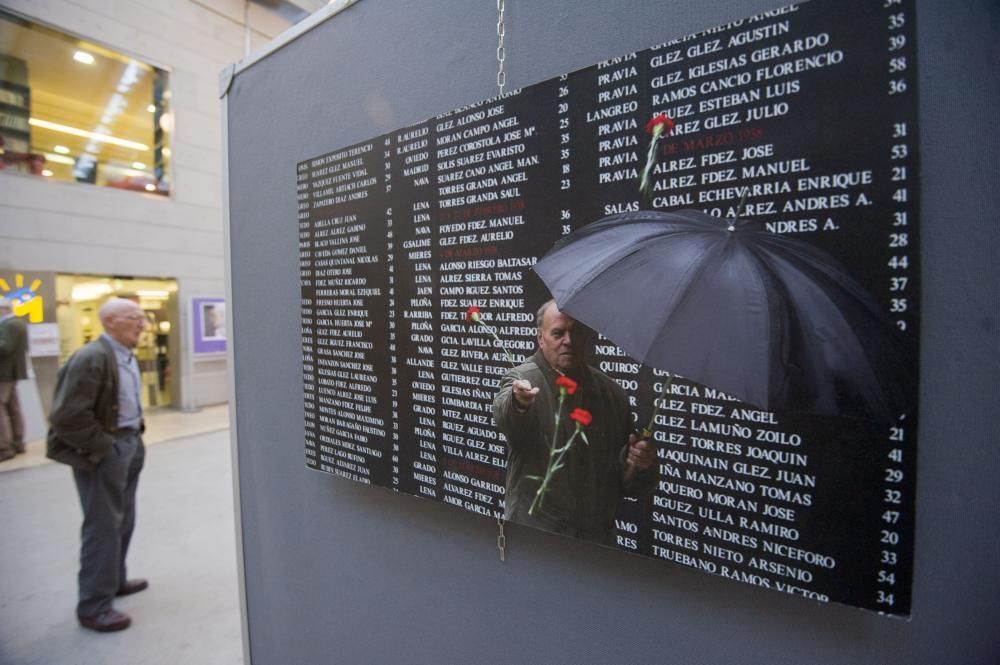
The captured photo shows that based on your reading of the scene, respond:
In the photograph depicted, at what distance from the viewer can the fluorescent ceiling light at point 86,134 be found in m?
8.81

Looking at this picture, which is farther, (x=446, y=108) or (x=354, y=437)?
(x=354, y=437)

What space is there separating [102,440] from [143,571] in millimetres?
1694

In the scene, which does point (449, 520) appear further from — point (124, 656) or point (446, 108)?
point (124, 656)

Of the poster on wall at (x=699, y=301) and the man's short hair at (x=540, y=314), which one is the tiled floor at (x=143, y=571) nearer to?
the poster on wall at (x=699, y=301)

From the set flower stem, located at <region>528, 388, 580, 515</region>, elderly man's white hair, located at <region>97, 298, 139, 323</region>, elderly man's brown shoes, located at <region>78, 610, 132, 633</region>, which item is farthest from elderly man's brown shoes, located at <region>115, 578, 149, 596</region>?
flower stem, located at <region>528, 388, 580, 515</region>

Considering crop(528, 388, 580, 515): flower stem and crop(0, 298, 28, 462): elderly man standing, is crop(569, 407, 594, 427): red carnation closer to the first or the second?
crop(528, 388, 580, 515): flower stem

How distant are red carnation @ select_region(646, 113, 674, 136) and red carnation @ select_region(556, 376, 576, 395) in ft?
2.34

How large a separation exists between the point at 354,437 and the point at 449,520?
1.76 feet

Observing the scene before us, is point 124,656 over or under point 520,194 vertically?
under

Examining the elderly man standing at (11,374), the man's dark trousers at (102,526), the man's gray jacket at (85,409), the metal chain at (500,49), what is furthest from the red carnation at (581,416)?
the elderly man standing at (11,374)

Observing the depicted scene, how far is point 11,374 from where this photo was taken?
730 cm

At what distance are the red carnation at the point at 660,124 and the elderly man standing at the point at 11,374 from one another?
9085mm

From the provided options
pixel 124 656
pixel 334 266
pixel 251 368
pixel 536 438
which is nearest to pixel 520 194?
pixel 536 438

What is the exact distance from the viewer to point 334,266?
216 cm
